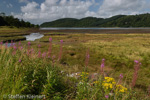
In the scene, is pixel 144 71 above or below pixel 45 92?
below

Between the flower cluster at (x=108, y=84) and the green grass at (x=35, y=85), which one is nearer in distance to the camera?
the green grass at (x=35, y=85)

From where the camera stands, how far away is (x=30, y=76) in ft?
13.5

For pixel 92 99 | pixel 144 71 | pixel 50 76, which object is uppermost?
pixel 50 76

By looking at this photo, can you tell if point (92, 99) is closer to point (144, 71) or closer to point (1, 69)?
point (1, 69)

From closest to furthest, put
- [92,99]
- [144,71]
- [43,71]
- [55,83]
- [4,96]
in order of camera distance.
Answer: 1. [4,96]
2. [92,99]
3. [55,83]
4. [43,71]
5. [144,71]

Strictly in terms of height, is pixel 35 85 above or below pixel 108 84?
above

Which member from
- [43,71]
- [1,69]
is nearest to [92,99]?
[43,71]

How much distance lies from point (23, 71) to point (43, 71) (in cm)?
72

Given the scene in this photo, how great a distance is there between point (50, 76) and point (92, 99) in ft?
4.73

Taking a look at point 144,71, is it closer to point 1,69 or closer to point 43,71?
point 43,71

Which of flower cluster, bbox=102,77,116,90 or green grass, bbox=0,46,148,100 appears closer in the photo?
green grass, bbox=0,46,148,100

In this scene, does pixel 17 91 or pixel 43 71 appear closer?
pixel 17 91

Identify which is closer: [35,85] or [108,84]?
[35,85]

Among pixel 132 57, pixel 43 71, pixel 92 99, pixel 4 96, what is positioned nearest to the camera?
pixel 4 96
